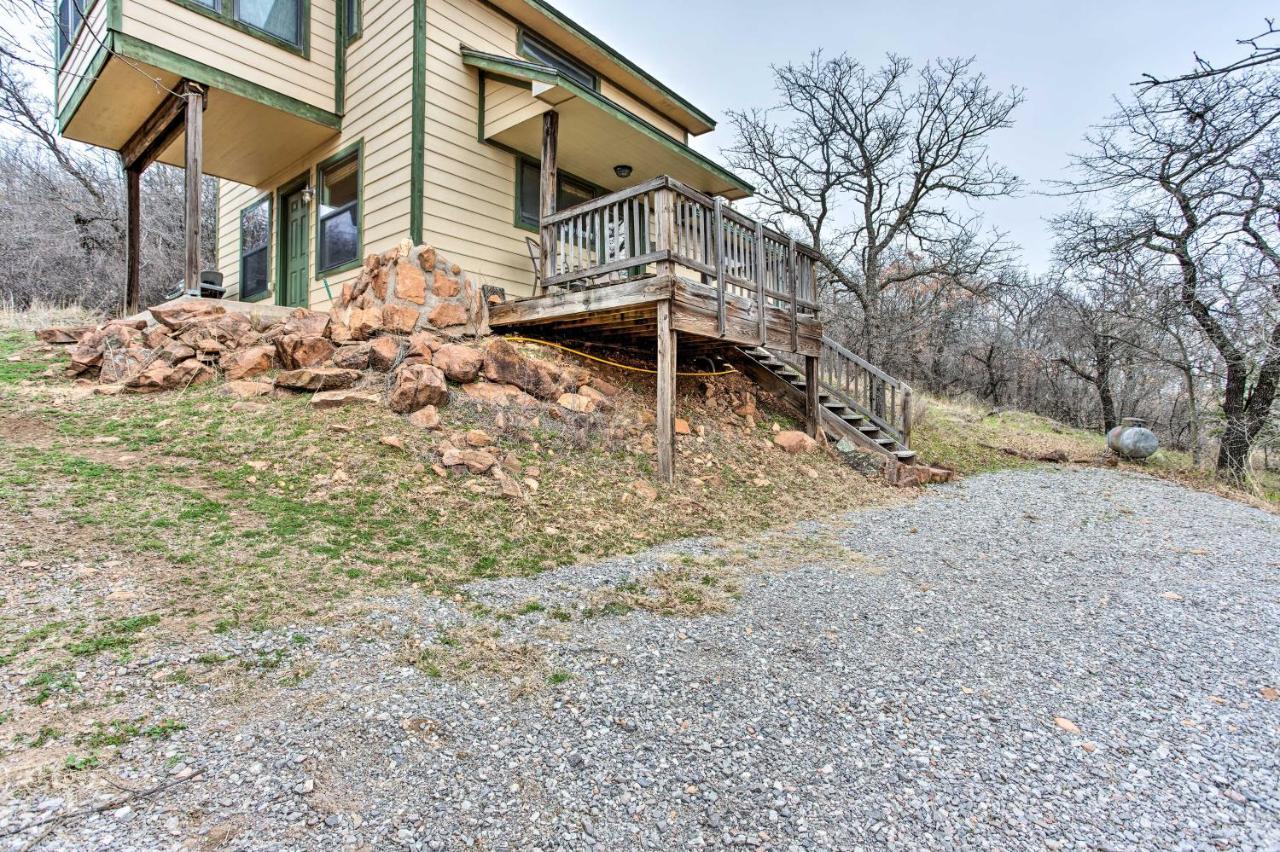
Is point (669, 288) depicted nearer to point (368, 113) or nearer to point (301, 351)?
point (301, 351)

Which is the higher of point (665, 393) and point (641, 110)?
point (641, 110)

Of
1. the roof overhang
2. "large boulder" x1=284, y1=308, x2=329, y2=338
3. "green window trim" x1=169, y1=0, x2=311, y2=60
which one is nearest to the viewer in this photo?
"large boulder" x1=284, y1=308, x2=329, y2=338

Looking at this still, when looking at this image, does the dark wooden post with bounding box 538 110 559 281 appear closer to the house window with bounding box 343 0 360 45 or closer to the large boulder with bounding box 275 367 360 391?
the large boulder with bounding box 275 367 360 391

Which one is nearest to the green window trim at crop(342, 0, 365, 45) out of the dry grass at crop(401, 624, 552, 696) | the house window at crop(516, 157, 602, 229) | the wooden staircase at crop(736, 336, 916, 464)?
the house window at crop(516, 157, 602, 229)

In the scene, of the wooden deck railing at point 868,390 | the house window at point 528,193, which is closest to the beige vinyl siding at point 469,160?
the house window at point 528,193

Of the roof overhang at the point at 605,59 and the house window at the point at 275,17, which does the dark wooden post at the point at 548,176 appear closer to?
the roof overhang at the point at 605,59

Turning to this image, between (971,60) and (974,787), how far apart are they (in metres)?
15.6

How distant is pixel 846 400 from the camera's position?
30.4ft

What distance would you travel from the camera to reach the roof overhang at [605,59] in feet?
27.9

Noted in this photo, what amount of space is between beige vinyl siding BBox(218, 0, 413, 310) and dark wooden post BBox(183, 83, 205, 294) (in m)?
1.60

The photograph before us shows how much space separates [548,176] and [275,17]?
14.2 feet

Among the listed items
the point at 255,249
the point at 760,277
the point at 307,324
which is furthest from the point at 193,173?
the point at 760,277

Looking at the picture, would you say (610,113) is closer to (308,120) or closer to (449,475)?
(308,120)

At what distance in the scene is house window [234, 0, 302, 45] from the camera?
751 cm
